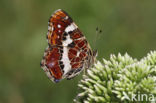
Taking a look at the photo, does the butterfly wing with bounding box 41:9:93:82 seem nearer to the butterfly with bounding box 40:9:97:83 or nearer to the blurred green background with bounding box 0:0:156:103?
the butterfly with bounding box 40:9:97:83

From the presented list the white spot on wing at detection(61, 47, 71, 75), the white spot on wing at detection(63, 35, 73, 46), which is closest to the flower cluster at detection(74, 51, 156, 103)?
the white spot on wing at detection(61, 47, 71, 75)

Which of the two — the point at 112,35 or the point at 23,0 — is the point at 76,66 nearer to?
the point at 112,35

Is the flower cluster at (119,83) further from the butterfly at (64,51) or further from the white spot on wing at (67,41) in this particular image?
the white spot on wing at (67,41)

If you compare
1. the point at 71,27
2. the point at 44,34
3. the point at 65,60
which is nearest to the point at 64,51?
the point at 65,60

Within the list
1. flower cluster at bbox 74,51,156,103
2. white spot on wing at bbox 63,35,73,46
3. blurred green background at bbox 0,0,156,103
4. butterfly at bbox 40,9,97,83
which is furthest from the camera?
blurred green background at bbox 0,0,156,103

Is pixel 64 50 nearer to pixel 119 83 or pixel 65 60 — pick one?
pixel 65 60

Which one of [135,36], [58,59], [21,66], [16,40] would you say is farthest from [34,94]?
[135,36]
